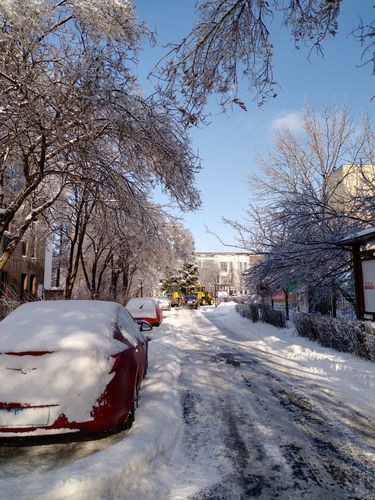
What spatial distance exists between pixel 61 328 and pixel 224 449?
2.21 metres

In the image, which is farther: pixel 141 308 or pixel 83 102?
pixel 141 308

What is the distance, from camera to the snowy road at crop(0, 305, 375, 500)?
128 inches

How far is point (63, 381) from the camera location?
387 cm

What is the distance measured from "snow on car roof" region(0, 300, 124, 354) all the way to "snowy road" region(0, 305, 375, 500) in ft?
3.42

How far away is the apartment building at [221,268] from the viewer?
98375 millimetres

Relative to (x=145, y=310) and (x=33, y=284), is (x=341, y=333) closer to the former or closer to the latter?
(x=145, y=310)

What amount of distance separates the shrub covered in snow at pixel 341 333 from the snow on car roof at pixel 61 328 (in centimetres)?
642

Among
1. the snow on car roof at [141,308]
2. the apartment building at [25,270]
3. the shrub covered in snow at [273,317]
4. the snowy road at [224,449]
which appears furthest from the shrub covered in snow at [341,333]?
the apartment building at [25,270]

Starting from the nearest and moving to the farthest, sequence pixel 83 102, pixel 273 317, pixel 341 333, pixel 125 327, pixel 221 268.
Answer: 1. pixel 125 327
2. pixel 83 102
3. pixel 341 333
4. pixel 273 317
5. pixel 221 268

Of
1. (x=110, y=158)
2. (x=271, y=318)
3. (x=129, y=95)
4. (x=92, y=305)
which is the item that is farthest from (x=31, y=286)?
(x=92, y=305)

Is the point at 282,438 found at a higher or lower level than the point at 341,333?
lower

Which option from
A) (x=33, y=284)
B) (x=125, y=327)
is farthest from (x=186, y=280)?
(x=125, y=327)

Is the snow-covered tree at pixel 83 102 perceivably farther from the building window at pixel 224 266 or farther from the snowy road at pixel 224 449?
the building window at pixel 224 266

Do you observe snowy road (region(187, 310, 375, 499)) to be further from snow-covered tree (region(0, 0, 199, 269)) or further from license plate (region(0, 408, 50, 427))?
snow-covered tree (region(0, 0, 199, 269))
